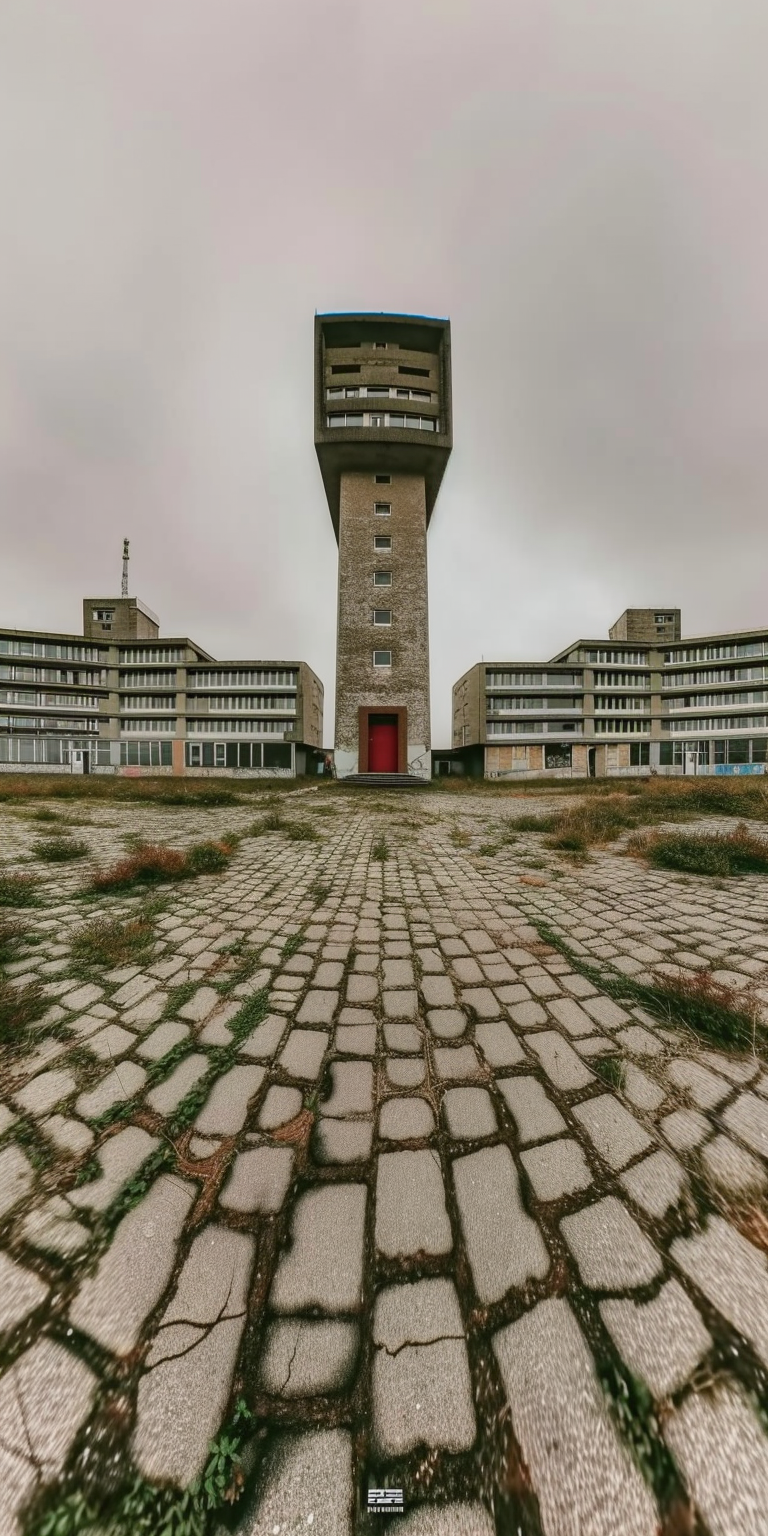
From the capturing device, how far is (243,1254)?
1.34 metres

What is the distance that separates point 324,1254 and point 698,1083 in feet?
5.56

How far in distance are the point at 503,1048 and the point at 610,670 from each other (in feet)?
145

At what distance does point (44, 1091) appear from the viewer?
77.0 inches

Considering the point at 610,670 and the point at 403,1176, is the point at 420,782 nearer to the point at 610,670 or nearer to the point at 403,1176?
the point at 403,1176

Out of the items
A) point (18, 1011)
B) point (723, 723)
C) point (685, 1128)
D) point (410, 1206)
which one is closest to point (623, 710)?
point (723, 723)

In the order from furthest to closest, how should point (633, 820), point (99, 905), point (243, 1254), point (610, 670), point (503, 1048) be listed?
point (610, 670) → point (633, 820) → point (99, 905) → point (503, 1048) → point (243, 1254)

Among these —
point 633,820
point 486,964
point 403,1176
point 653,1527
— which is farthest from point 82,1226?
point 633,820

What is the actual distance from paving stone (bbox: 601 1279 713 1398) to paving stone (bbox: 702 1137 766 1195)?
1.57ft

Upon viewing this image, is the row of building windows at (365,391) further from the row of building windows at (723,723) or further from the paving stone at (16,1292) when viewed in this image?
the row of building windows at (723,723)

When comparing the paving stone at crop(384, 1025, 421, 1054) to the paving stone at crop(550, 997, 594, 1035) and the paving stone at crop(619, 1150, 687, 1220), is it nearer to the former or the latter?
the paving stone at crop(550, 997, 594, 1035)

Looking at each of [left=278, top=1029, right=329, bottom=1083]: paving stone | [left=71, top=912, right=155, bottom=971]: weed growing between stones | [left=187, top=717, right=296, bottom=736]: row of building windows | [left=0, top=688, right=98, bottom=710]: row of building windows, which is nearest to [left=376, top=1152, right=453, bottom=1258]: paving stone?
[left=278, top=1029, right=329, bottom=1083]: paving stone

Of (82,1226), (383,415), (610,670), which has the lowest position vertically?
(82,1226)

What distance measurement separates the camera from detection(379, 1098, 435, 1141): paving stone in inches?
69.9

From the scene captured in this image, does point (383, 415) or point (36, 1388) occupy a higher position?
point (383, 415)
